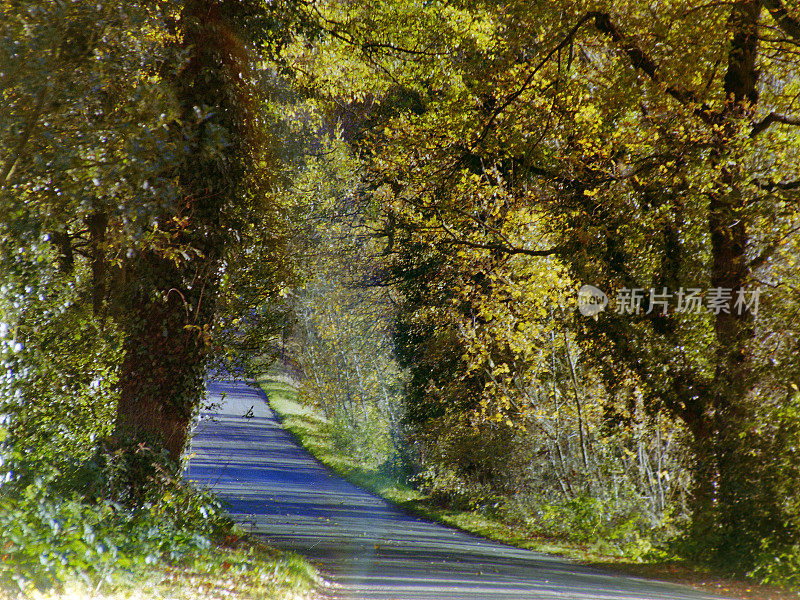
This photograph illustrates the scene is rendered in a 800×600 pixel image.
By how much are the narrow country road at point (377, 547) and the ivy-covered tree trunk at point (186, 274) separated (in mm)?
2701

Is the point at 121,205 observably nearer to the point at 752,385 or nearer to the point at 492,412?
the point at 752,385

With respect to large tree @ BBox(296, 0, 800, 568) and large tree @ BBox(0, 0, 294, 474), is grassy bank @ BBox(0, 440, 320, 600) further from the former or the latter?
large tree @ BBox(296, 0, 800, 568)

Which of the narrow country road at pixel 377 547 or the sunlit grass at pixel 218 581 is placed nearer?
the sunlit grass at pixel 218 581

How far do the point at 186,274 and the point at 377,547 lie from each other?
5.82 meters

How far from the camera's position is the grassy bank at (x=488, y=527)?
896 cm

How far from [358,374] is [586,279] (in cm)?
1588

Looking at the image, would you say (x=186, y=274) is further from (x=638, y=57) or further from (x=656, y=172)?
(x=638, y=57)

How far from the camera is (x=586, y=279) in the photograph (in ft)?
39.5

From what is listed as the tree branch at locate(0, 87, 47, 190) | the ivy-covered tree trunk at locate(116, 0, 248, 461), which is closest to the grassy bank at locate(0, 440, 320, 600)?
the ivy-covered tree trunk at locate(116, 0, 248, 461)

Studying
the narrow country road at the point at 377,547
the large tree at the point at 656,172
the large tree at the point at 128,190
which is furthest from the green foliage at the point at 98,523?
the large tree at the point at 656,172

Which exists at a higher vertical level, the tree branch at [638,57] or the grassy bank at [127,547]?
the tree branch at [638,57]

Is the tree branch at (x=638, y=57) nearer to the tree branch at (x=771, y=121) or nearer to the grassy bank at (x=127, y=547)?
the tree branch at (x=771, y=121)

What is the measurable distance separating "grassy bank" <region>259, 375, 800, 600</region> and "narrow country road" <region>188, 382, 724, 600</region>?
0.52 metres

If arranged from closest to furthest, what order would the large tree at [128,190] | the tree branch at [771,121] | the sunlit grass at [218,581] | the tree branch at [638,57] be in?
1. the sunlit grass at [218,581]
2. the large tree at [128,190]
3. the tree branch at [771,121]
4. the tree branch at [638,57]
